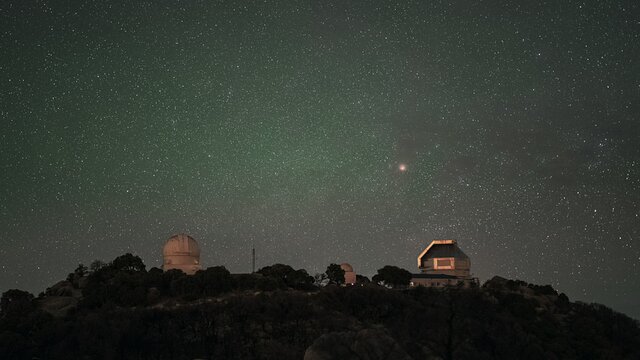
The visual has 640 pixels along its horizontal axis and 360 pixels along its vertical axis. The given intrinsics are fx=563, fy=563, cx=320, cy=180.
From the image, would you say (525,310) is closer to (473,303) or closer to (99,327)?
(473,303)

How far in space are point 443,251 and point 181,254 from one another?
44322 millimetres

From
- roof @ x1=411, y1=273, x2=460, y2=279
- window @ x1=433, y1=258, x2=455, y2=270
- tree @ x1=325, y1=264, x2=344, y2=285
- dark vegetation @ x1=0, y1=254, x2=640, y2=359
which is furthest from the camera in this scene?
window @ x1=433, y1=258, x2=455, y2=270

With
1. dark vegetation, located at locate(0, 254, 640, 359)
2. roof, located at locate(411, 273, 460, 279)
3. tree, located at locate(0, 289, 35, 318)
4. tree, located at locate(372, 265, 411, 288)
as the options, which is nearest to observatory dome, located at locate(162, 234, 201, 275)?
dark vegetation, located at locate(0, 254, 640, 359)

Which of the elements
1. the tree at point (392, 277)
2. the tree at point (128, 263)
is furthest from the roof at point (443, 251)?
the tree at point (128, 263)

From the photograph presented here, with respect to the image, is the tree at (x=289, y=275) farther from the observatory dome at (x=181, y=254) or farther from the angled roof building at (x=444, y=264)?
the angled roof building at (x=444, y=264)

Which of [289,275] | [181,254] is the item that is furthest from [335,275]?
[181,254]

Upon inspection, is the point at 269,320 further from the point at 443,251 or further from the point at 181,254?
the point at 443,251

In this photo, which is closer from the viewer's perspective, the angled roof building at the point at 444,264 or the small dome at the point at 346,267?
the angled roof building at the point at 444,264

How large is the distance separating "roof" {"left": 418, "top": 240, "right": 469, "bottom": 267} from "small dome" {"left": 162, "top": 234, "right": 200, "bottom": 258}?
40095 millimetres

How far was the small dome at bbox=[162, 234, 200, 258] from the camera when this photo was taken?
83812mm

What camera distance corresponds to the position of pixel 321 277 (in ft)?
276

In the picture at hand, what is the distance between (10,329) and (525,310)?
5939cm

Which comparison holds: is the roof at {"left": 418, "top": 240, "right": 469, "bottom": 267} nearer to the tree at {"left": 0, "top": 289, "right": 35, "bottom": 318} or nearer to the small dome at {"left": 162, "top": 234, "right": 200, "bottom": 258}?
the small dome at {"left": 162, "top": 234, "right": 200, "bottom": 258}

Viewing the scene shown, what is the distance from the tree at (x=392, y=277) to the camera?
84.0 m
